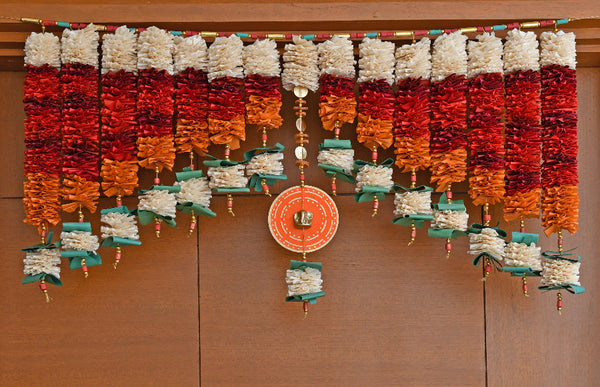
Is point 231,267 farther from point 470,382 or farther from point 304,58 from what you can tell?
point 470,382

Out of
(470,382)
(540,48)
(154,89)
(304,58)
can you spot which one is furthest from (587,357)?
(154,89)

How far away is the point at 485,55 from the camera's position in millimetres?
2066

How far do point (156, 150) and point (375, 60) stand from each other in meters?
0.82

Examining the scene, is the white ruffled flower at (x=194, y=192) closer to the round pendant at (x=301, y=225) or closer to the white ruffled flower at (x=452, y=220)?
the round pendant at (x=301, y=225)

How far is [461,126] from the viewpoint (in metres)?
2.07

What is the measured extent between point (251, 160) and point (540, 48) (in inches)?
45.0


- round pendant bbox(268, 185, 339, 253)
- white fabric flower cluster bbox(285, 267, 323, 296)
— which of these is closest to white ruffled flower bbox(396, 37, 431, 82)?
round pendant bbox(268, 185, 339, 253)

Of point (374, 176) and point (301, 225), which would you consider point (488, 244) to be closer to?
point (374, 176)

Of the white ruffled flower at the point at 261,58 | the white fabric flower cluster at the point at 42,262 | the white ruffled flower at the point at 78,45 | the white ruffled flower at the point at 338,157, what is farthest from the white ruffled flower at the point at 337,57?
the white fabric flower cluster at the point at 42,262

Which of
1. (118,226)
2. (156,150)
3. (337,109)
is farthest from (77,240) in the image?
(337,109)

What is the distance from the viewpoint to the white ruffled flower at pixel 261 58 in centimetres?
204

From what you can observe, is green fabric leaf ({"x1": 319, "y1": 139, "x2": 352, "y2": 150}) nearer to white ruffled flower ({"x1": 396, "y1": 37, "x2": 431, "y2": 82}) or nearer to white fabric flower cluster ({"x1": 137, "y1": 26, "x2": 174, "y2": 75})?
white ruffled flower ({"x1": 396, "y1": 37, "x2": 431, "y2": 82})

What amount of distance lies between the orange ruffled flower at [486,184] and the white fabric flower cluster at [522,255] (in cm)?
18

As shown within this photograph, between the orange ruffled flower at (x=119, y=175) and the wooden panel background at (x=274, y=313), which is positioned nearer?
the orange ruffled flower at (x=119, y=175)
